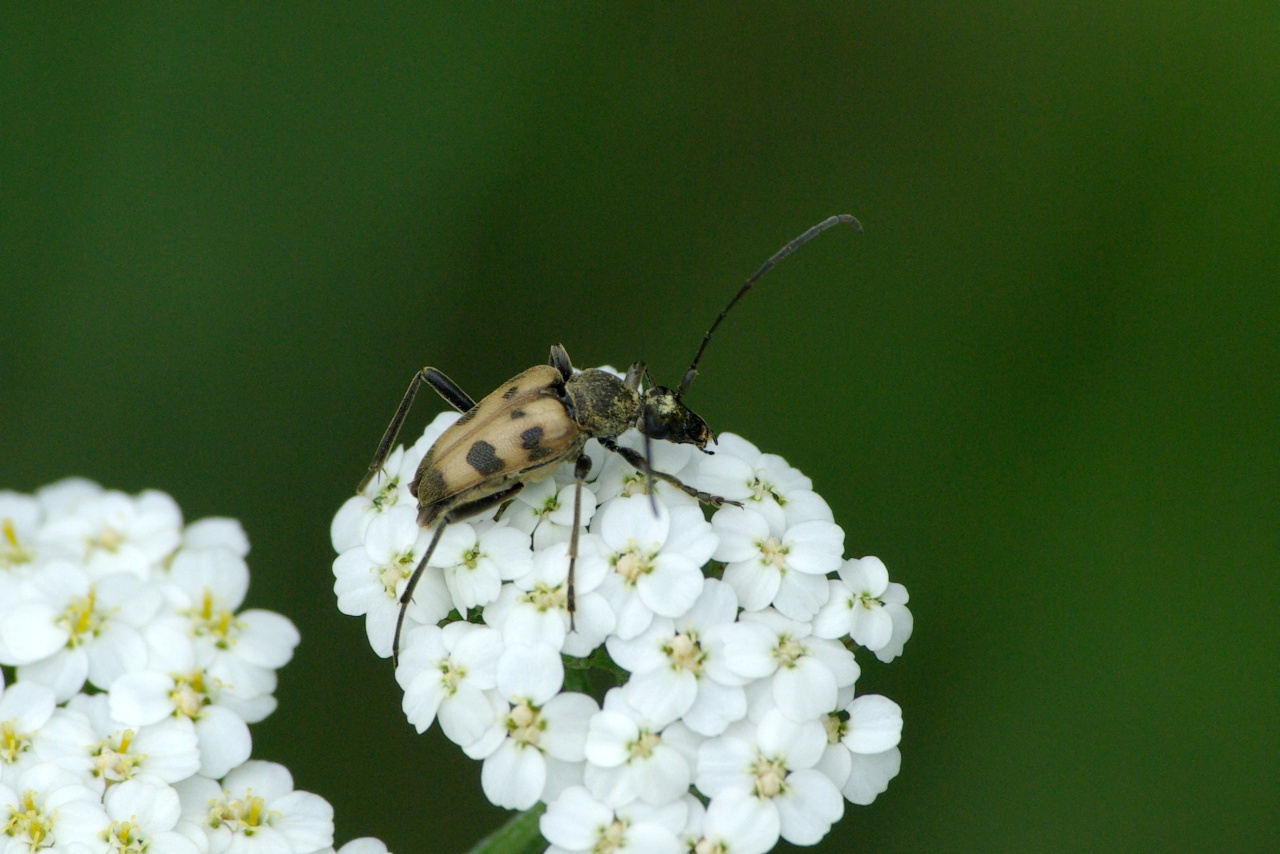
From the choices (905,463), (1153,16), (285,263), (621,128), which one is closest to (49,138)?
(285,263)

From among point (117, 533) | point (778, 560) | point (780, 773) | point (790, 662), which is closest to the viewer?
point (780, 773)

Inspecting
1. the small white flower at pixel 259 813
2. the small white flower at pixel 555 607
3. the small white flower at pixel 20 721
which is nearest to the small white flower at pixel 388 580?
the small white flower at pixel 555 607

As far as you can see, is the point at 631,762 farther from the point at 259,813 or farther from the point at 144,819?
the point at 144,819

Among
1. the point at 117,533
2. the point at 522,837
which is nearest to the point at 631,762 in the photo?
the point at 522,837

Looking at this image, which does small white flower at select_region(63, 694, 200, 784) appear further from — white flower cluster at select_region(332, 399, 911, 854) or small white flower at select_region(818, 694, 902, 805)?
small white flower at select_region(818, 694, 902, 805)

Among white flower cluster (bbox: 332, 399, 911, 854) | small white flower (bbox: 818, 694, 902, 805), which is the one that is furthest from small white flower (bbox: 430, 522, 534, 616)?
small white flower (bbox: 818, 694, 902, 805)

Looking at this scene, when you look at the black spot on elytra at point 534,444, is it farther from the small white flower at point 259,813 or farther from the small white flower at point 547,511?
the small white flower at point 259,813
